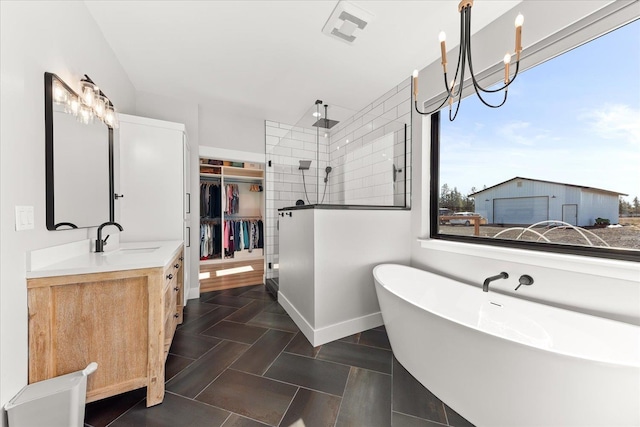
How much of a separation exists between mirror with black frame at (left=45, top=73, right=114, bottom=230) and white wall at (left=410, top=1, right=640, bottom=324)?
2.66 m

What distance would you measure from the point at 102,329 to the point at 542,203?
2.80 metres

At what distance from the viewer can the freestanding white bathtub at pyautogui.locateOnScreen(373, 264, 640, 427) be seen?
0.83 meters

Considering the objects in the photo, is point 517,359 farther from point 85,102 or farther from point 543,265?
point 85,102

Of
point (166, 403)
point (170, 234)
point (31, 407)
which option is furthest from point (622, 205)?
point (170, 234)

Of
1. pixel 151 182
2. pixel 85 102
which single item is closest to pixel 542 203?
pixel 85 102

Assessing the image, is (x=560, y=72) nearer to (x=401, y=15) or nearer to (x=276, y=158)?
(x=401, y=15)

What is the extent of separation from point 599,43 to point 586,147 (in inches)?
22.8

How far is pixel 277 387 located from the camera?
149 centimetres

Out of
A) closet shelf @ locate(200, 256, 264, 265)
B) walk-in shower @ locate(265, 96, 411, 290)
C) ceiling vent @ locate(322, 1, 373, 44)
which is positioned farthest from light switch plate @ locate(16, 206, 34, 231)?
closet shelf @ locate(200, 256, 264, 265)

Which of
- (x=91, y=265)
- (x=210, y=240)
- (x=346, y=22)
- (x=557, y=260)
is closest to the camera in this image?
(x=91, y=265)

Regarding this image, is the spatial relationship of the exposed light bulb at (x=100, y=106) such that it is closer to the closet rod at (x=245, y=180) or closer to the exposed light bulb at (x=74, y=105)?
the exposed light bulb at (x=74, y=105)

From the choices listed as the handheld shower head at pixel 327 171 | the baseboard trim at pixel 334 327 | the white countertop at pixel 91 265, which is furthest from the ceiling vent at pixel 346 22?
the baseboard trim at pixel 334 327

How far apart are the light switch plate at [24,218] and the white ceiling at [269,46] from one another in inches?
58.6

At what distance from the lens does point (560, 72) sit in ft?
4.99
